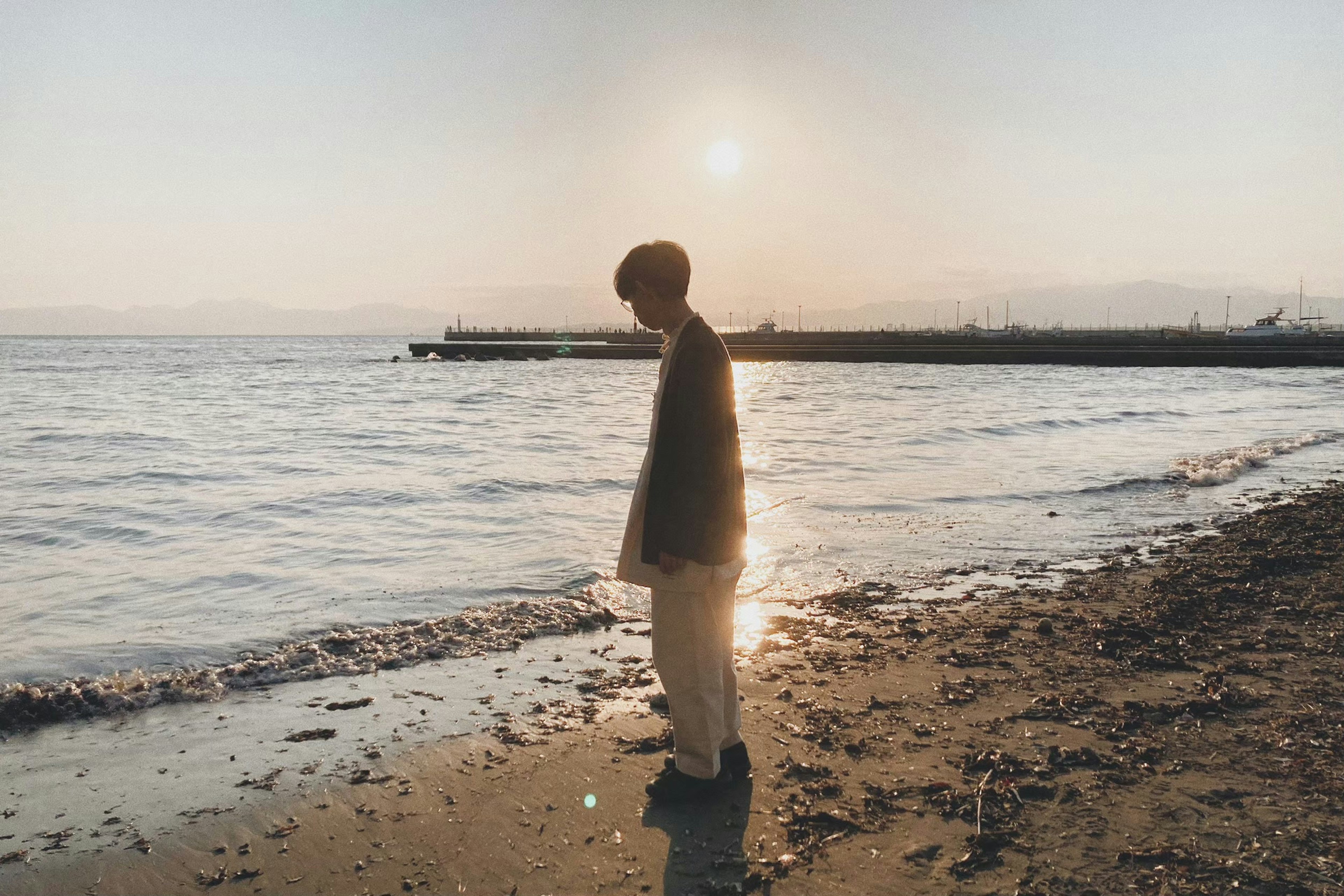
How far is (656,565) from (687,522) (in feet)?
0.65

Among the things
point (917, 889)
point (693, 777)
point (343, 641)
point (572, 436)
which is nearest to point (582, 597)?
point (343, 641)

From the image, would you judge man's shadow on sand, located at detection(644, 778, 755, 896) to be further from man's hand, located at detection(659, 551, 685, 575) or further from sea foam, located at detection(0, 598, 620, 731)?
sea foam, located at detection(0, 598, 620, 731)

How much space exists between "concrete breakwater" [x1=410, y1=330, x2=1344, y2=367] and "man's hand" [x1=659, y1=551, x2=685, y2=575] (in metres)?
31.8

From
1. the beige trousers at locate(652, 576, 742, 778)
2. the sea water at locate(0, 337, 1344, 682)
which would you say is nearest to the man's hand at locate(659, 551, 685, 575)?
the beige trousers at locate(652, 576, 742, 778)

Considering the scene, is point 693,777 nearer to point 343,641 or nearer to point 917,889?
point 917,889

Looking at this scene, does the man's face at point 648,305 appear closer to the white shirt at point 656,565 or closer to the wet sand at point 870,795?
the white shirt at point 656,565

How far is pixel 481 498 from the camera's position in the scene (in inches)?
387

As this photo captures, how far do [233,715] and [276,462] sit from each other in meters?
9.54

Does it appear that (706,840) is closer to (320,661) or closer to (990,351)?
(320,661)

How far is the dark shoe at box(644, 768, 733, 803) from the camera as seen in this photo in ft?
9.71

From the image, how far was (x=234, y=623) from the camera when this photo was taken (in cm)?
537

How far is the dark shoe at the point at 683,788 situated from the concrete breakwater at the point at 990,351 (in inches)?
1253

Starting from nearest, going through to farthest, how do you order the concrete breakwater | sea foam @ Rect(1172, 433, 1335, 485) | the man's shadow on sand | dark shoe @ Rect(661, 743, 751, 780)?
the man's shadow on sand → dark shoe @ Rect(661, 743, 751, 780) → sea foam @ Rect(1172, 433, 1335, 485) → the concrete breakwater

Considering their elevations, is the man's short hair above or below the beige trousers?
above
